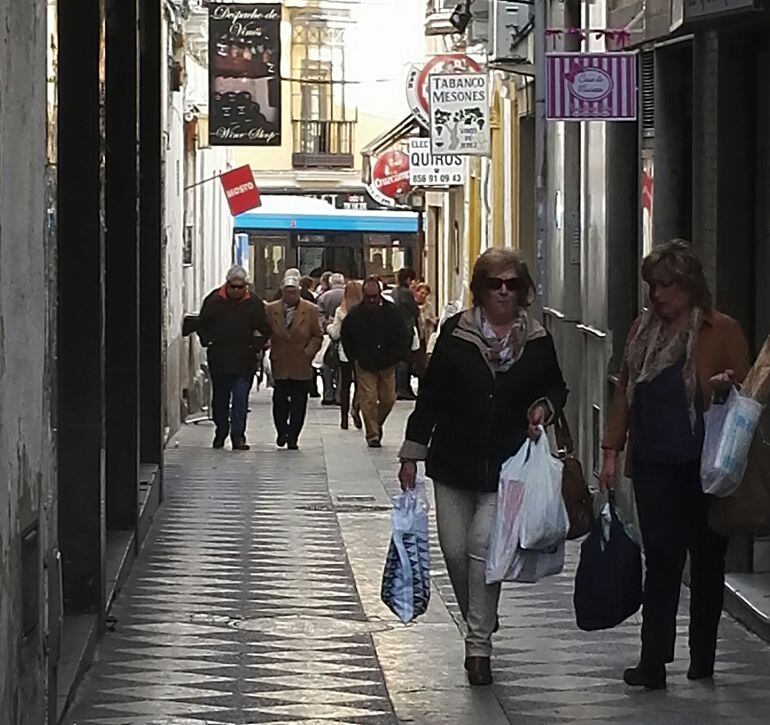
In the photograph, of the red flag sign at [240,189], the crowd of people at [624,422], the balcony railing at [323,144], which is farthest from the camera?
the balcony railing at [323,144]

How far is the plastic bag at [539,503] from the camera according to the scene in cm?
865

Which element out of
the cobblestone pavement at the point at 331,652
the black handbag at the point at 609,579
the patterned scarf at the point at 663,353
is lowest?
the cobblestone pavement at the point at 331,652

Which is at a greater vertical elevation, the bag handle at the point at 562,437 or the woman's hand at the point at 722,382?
the woman's hand at the point at 722,382

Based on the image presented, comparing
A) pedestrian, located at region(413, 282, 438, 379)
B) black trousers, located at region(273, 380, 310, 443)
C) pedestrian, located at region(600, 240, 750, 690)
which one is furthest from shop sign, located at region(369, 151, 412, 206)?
pedestrian, located at region(600, 240, 750, 690)

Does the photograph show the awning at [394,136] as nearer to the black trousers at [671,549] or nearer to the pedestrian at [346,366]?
the pedestrian at [346,366]

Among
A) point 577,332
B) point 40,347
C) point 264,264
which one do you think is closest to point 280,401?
point 577,332

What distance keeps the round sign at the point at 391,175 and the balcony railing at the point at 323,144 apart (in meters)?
17.0

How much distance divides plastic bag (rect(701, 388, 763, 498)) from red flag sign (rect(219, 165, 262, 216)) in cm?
2252

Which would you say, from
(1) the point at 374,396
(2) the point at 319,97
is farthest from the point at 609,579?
(2) the point at 319,97

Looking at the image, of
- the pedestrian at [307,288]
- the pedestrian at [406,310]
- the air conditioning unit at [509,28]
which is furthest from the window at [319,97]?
the air conditioning unit at [509,28]

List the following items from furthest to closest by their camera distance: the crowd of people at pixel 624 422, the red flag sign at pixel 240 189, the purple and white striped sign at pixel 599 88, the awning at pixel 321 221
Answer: the awning at pixel 321 221 → the red flag sign at pixel 240 189 → the purple and white striped sign at pixel 599 88 → the crowd of people at pixel 624 422

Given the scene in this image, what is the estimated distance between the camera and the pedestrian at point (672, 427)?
28.5ft

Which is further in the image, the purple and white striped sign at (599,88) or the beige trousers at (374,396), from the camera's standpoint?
the beige trousers at (374,396)

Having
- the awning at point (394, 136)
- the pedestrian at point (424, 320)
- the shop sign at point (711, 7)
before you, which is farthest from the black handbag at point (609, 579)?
the awning at point (394, 136)
